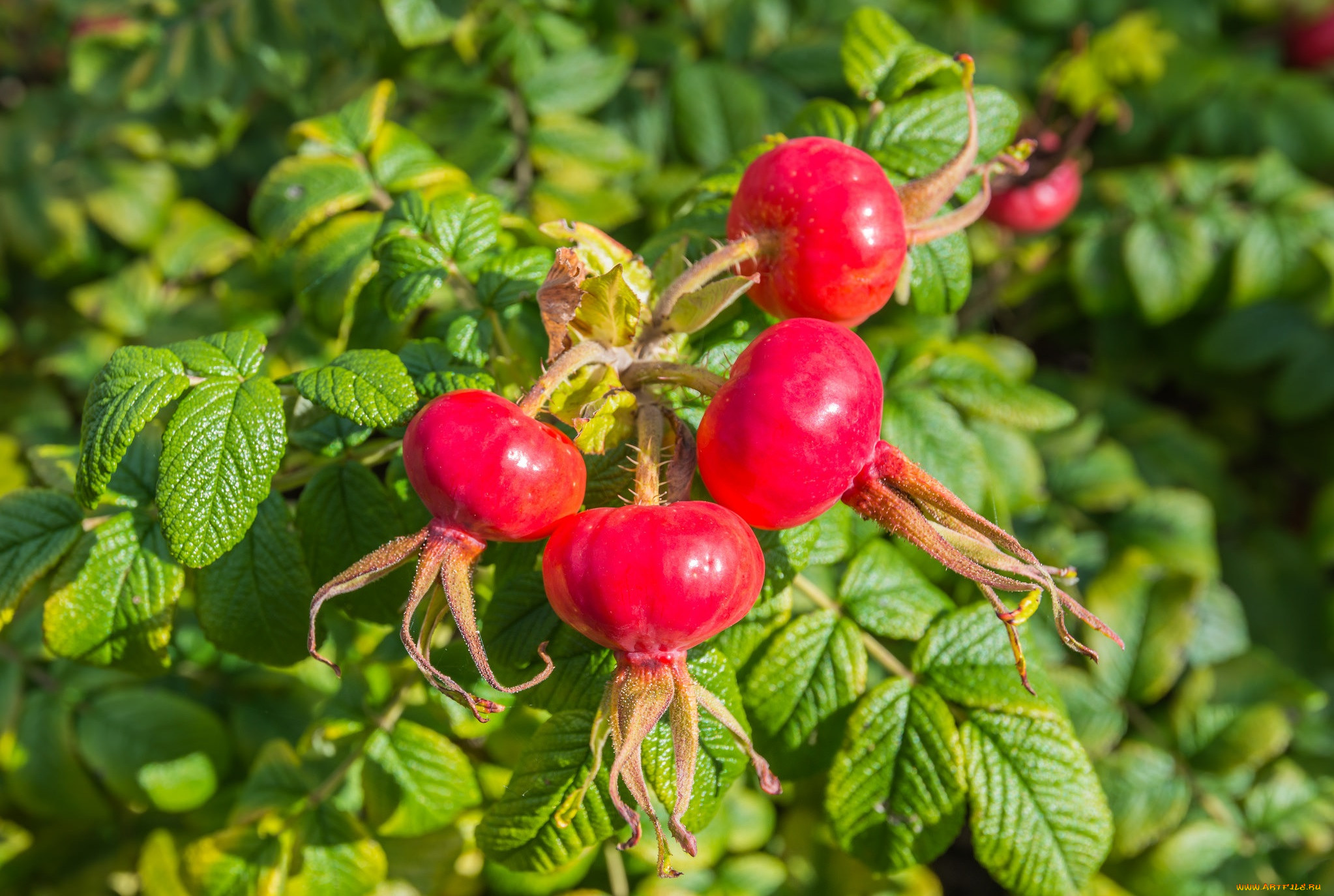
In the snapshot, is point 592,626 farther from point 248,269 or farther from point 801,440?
point 248,269

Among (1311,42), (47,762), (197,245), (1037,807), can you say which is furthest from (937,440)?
(1311,42)

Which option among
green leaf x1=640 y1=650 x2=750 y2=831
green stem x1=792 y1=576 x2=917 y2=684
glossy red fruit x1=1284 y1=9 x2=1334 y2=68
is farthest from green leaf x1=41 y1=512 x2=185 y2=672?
glossy red fruit x1=1284 y1=9 x2=1334 y2=68

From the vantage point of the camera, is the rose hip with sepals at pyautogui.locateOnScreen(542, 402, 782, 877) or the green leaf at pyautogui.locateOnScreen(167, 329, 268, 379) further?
the green leaf at pyautogui.locateOnScreen(167, 329, 268, 379)

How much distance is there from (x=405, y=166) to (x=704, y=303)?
962 millimetres

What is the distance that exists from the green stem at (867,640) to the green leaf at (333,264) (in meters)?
1.01

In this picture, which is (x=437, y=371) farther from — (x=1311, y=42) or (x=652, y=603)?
(x=1311, y=42)

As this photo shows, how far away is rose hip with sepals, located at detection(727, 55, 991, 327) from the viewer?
1327mm

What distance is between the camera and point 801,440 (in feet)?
3.71

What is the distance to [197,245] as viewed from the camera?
117 inches

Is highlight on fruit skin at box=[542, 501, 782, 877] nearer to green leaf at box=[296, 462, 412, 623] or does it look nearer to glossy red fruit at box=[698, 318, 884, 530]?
glossy red fruit at box=[698, 318, 884, 530]

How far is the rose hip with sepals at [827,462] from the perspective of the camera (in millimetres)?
1140

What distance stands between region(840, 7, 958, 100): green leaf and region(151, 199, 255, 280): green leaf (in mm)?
1869

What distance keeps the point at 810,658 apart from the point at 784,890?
0.96 m

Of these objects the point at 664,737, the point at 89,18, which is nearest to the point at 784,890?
the point at 664,737
